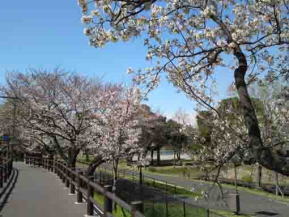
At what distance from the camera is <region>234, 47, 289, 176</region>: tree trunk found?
569cm

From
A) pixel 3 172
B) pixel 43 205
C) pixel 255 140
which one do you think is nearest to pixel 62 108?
pixel 3 172

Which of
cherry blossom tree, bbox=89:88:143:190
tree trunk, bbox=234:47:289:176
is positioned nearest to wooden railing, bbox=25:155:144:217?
tree trunk, bbox=234:47:289:176

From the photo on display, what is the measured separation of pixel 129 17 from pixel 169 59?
103 centimetres

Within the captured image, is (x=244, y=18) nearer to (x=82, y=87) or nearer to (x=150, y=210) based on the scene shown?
(x=150, y=210)

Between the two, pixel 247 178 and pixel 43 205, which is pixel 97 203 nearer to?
pixel 43 205

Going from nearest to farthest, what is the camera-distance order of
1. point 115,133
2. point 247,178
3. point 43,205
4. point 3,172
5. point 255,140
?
point 255,140
point 43,205
point 3,172
point 115,133
point 247,178

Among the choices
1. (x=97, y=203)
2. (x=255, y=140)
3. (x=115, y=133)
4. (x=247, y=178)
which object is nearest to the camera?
(x=255, y=140)

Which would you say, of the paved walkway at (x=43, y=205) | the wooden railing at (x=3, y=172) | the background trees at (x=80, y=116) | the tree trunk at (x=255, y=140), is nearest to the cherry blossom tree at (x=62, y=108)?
the background trees at (x=80, y=116)

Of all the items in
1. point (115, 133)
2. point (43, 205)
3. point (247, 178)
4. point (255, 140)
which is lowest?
point (247, 178)

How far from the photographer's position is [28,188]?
1908 cm

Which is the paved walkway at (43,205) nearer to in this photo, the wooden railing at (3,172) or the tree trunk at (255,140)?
the wooden railing at (3,172)

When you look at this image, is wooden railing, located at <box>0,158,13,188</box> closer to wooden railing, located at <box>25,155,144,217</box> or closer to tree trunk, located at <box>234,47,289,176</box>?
wooden railing, located at <box>25,155,144,217</box>

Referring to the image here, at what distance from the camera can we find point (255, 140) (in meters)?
5.85

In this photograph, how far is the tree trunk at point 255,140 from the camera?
5688 mm
